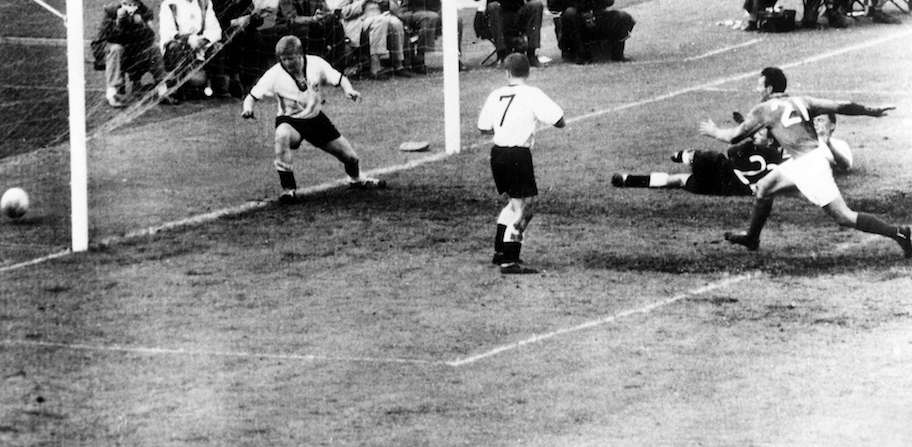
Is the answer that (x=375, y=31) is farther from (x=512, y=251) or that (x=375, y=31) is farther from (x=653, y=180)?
(x=512, y=251)

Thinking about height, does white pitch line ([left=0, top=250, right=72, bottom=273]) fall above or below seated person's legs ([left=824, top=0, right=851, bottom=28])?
above

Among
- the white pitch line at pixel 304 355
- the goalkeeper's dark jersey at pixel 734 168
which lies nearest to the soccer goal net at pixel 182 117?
the white pitch line at pixel 304 355

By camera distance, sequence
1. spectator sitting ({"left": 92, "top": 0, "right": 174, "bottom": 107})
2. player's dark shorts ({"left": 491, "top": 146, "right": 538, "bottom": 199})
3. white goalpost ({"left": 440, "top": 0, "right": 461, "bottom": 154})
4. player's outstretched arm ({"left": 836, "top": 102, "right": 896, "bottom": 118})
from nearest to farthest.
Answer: player's dark shorts ({"left": 491, "top": 146, "right": 538, "bottom": 199}), player's outstretched arm ({"left": 836, "top": 102, "right": 896, "bottom": 118}), white goalpost ({"left": 440, "top": 0, "right": 461, "bottom": 154}), spectator sitting ({"left": 92, "top": 0, "right": 174, "bottom": 107})

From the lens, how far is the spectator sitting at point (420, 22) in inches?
1133

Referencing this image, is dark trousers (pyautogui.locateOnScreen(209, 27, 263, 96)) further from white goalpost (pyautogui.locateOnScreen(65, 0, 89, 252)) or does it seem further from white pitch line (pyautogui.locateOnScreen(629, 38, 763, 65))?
white goalpost (pyautogui.locateOnScreen(65, 0, 89, 252))

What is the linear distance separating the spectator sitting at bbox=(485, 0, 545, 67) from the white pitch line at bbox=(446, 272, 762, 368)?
13104 millimetres

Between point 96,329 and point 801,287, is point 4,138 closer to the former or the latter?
point 96,329

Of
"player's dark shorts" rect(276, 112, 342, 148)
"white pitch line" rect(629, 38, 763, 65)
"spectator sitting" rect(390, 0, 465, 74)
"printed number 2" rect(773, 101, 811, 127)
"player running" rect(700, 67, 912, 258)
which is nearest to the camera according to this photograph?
"player running" rect(700, 67, 912, 258)

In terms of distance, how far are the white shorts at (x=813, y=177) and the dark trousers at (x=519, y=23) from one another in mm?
12404

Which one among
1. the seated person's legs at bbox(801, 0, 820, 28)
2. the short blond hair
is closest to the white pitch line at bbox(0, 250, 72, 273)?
the short blond hair

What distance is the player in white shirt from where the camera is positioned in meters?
16.5

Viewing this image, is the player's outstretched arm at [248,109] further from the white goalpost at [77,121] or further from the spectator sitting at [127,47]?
the spectator sitting at [127,47]

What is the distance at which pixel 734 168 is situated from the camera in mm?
20062

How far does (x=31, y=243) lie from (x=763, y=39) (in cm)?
1589
